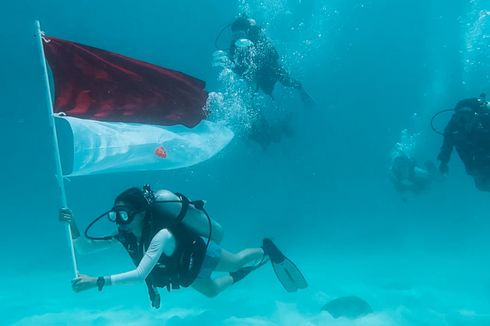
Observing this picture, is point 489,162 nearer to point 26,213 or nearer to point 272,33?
point 272,33

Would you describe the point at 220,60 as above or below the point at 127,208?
above

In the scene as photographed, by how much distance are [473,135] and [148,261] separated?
25.6ft

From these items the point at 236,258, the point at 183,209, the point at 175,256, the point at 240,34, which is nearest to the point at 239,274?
the point at 236,258

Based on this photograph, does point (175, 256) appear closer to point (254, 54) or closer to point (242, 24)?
point (254, 54)

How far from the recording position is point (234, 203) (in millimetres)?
35031

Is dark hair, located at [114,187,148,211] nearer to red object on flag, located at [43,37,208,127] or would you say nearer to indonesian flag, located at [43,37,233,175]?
indonesian flag, located at [43,37,233,175]

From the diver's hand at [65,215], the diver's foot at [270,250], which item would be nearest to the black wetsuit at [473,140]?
the diver's foot at [270,250]

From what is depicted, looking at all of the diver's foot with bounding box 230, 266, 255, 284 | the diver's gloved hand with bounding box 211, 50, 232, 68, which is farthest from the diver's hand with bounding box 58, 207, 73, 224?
the diver's gloved hand with bounding box 211, 50, 232, 68

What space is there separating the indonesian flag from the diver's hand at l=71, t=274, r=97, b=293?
61.0 inches

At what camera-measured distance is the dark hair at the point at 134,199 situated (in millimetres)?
5172

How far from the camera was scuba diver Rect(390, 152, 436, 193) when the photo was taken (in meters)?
19.2

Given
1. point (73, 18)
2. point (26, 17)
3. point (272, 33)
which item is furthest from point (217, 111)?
point (26, 17)

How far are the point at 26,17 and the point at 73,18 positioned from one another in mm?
2303

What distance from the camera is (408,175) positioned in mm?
19359
